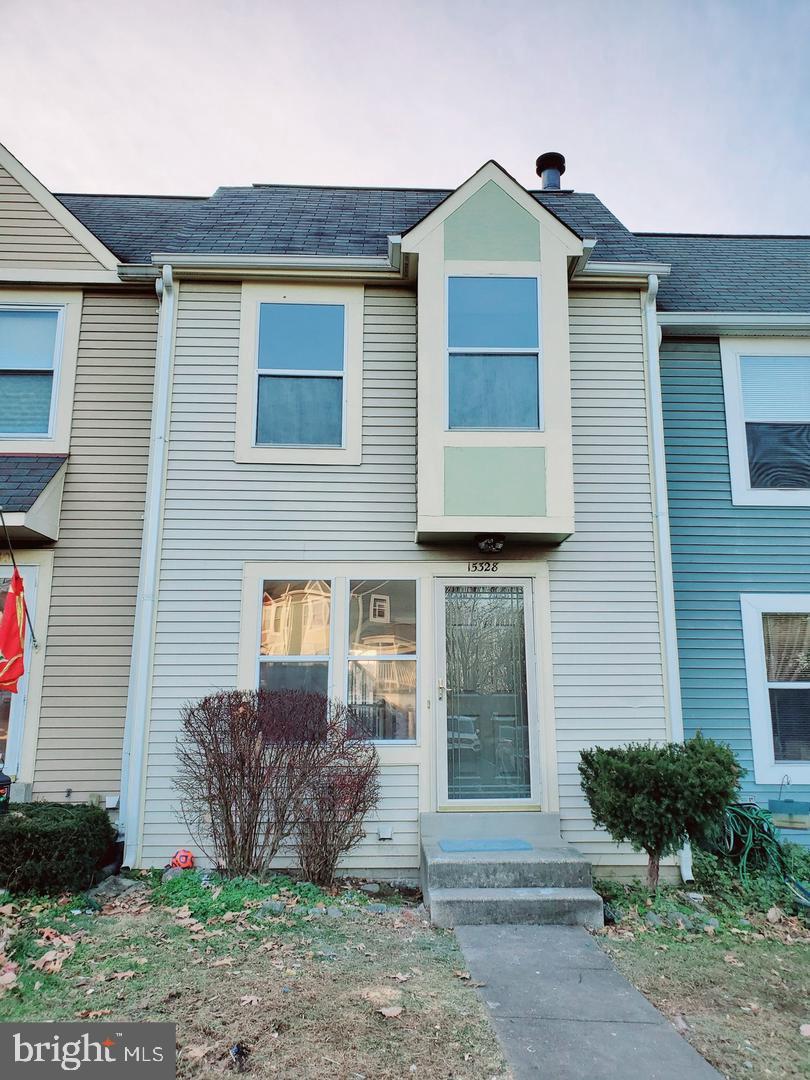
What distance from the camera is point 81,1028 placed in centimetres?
291

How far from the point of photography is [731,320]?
700cm

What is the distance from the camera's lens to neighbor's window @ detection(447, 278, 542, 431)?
238 inches

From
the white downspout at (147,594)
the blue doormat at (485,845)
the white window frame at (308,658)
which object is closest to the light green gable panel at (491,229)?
the white downspout at (147,594)

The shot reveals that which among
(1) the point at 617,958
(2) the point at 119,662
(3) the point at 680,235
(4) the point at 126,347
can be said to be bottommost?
(1) the point at 617,958

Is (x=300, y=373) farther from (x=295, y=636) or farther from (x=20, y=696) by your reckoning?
(x=20, y=696)

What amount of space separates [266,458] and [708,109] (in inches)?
402

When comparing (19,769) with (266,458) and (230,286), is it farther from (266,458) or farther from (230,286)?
(230,286)

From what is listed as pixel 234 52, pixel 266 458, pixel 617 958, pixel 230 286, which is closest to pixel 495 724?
pixel 617 958

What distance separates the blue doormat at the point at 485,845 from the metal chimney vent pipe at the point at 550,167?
9166mm

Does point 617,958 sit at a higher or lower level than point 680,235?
lower

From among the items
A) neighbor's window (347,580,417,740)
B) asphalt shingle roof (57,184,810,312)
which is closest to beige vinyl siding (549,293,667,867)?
asphalt shingle roof (57,184,810,312)

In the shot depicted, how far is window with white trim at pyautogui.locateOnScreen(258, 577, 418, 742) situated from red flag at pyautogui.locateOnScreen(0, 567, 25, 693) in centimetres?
204

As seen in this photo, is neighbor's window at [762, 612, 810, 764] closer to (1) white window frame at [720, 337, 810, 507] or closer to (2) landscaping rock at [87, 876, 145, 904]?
(1) white window frame at [720, 337, 810, 507]

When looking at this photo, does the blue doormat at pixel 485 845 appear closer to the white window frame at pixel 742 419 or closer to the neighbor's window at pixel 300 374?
the neighbor's window at pixel 300 374
